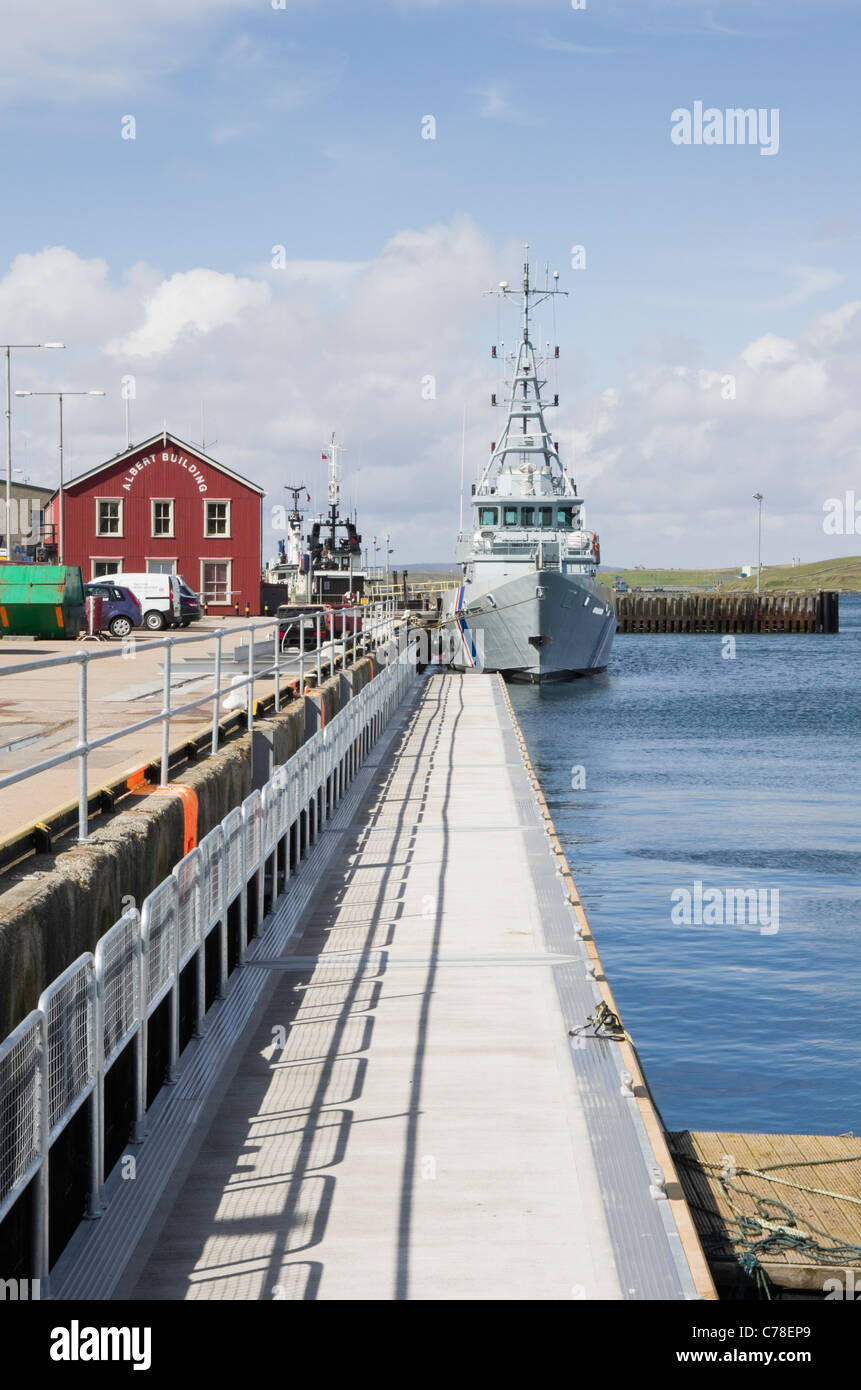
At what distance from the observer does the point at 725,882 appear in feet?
72.0

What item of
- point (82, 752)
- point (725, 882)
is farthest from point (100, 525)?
point (82, 752)

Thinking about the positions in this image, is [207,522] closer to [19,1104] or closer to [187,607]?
[187,607]

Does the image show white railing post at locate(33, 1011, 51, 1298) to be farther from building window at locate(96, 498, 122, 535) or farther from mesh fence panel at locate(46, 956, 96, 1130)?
building window at locate(96, 498, 122, 535)

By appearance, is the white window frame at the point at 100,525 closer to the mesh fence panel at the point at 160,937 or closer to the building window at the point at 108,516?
the building window at the point at 108,516

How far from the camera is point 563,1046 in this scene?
9.12 meters

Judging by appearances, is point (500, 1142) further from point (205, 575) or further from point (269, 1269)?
point (205, 575)

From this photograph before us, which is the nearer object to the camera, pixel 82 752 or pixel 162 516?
pixel 82 752

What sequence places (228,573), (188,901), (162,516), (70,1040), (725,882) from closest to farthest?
(70,1040)
(188,901)
(725,882)
(162,516)
(228,573)

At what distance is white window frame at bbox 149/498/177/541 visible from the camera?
194ft

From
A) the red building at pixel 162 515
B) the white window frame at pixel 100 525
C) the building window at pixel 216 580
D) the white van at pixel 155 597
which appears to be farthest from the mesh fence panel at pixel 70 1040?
the white window frame at pixel 100 525

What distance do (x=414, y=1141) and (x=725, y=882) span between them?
15014 mm

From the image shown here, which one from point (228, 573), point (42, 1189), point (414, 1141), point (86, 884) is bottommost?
point (414, 1141)

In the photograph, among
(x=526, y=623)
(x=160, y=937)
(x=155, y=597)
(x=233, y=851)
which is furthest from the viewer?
(x=526, y=623)

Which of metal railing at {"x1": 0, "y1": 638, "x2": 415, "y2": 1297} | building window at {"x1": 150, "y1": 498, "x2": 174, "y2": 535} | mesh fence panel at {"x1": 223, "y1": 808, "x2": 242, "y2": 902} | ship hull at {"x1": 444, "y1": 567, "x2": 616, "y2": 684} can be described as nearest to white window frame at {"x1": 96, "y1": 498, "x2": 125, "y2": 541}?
building window at {"x1": 150, "y1": 498, "x2": 174, "y2": 535}
